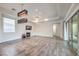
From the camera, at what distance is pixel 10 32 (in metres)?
8.09

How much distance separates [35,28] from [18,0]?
40.7ft

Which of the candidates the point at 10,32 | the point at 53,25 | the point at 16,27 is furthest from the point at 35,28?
the point at 10,32

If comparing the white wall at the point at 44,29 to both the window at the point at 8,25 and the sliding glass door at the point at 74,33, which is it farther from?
the sliding glass door at the point at 74,33

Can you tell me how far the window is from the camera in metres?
7.37

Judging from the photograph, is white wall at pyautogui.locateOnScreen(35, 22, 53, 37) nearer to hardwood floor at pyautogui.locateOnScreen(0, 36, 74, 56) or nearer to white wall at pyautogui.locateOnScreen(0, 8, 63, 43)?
white wall at pyautogui.locateOnScreen(0, 8, 63, 43)

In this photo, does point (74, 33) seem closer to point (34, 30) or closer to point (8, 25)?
point (8, 25)

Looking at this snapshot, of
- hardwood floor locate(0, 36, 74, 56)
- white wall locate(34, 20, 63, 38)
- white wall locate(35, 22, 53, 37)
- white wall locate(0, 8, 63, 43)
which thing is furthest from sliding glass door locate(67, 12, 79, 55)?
white wall locate(35, 22, 53, 37)

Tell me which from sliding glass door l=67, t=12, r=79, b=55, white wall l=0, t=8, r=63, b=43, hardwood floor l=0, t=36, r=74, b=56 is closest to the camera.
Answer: hardwood floor l=0, t=36, r=74, b=56

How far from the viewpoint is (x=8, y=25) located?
313 inches

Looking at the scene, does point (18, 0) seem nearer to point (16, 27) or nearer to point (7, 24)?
point (7, 24)

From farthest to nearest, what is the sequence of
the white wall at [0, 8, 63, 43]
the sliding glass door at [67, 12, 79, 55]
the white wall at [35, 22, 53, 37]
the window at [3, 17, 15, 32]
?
the white wall at [35, 22, 53, 37], the window at [3, 17, 15, 32], the white wall at [0, 8, 63, 43], the sliding glass door at [67, 12, 79, 55]

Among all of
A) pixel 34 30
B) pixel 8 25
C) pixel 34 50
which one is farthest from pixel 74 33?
pixel 34 30

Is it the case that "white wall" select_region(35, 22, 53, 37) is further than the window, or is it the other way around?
"white wall" select_region(35, 22, 53, 37)

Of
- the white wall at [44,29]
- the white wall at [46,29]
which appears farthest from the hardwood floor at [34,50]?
the white wall at [44,29]
